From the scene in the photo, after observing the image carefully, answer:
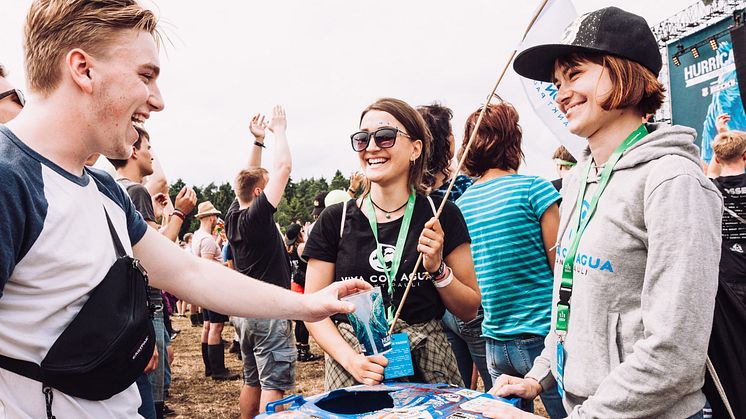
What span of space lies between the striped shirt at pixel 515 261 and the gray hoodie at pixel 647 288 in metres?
1.13

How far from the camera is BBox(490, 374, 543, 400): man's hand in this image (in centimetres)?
184

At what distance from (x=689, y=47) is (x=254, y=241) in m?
22.0

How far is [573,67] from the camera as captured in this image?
1854mm

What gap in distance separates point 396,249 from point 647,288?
3.64 feet

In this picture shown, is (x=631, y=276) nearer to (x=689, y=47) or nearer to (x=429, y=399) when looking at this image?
(x=429, y=399)

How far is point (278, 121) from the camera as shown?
4.43 metres

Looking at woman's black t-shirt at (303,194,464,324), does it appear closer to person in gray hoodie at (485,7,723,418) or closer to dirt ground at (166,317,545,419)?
person in gray hoodie at (485,7,723,418)

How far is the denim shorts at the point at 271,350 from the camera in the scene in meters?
4.83

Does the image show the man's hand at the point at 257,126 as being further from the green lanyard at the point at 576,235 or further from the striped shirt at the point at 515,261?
the green lanyard at the point at 576,235

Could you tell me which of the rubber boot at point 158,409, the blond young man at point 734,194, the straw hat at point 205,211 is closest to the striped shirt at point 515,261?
the blond young man at point 734,194

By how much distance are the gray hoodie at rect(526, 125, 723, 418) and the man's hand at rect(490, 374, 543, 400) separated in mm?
161

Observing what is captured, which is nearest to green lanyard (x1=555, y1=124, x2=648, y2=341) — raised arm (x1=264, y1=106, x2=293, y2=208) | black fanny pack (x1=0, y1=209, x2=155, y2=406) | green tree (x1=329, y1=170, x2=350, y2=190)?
black fanny pack (x1=0, y1=209, x2=155, y2=406)

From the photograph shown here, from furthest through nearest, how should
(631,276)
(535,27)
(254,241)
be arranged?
(254,241)
(535,27)
(631,276)

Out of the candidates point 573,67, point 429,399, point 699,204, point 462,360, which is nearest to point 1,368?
point 429,399
